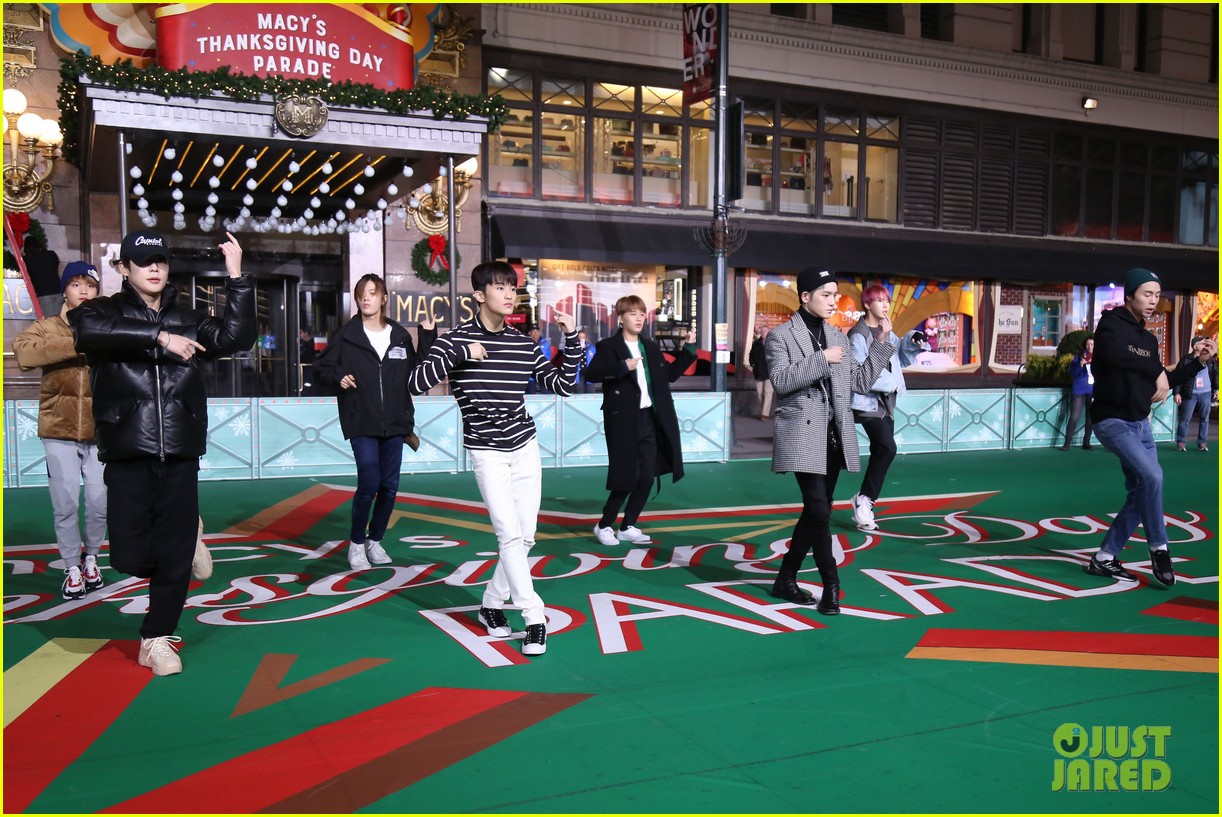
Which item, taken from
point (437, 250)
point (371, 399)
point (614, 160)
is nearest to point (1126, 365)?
point (371, 399)

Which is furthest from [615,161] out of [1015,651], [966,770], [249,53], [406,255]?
[966,770]

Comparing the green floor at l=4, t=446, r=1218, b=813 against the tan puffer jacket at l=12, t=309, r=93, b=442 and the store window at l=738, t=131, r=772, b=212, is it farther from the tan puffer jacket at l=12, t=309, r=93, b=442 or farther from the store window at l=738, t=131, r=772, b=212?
the store window at l=738, t=131, r=772, b=212

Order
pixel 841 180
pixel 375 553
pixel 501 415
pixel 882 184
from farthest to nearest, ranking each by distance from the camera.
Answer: pixel 882 184
pixel 841 180
pixel 375 553
pixel 501 415

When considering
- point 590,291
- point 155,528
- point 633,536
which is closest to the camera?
point 155,528

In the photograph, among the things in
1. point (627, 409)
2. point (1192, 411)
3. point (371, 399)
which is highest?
point (371, 399)

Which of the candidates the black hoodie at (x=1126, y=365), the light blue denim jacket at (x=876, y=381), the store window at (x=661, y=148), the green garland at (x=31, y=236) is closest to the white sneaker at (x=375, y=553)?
the light blue denim jacket at (x=876, y=381)

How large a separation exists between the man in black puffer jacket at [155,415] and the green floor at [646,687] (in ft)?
1.63

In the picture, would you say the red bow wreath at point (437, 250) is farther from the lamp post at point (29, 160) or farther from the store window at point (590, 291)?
the lamp post at point (29, 160)

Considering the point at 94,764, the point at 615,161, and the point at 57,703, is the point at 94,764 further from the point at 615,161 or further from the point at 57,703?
the point at 615,161

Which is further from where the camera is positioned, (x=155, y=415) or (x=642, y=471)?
(x=642, y=471)

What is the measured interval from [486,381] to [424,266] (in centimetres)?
1237

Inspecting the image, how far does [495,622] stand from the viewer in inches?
219

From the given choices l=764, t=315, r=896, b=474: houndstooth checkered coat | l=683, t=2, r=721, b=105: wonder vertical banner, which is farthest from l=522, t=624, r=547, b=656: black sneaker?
l=683, t=2, r=721, b=105: wonder vertical banner

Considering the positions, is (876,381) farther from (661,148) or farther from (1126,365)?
(661,148)
